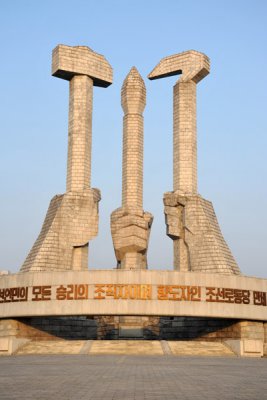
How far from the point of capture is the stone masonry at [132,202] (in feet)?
135

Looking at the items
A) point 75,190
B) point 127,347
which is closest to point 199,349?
point 127,347

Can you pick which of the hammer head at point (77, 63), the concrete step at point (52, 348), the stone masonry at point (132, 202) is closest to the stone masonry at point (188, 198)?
the stone masonry at point (132, 202)

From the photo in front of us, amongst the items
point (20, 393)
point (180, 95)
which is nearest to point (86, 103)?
point (180, 95)

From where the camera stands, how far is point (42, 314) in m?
31.7

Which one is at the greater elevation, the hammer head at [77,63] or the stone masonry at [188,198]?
the hammer head at [77,63]

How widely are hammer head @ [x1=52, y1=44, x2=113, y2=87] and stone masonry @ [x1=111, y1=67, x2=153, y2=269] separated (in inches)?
102

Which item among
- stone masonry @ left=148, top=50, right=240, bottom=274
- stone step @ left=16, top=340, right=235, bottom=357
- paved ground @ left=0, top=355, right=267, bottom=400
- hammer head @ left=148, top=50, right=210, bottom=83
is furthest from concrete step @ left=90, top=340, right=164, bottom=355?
hammer head @ left=148, top=50, right=210, bottom=83

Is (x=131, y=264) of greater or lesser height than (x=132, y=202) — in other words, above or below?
below

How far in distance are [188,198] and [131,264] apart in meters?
6.19

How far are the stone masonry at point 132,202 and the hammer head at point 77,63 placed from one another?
2.58m

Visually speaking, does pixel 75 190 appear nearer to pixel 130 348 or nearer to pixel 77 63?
pixel 77 63

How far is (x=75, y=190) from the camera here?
40.9 metres

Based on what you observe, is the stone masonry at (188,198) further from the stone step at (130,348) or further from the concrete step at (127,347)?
the concrete step at (127,347)

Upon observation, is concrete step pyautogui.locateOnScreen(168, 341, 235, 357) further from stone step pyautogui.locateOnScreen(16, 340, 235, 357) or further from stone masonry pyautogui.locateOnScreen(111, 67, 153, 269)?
stone masonry pyautogui.locateOnScreen(111, 67, 153, 269)
